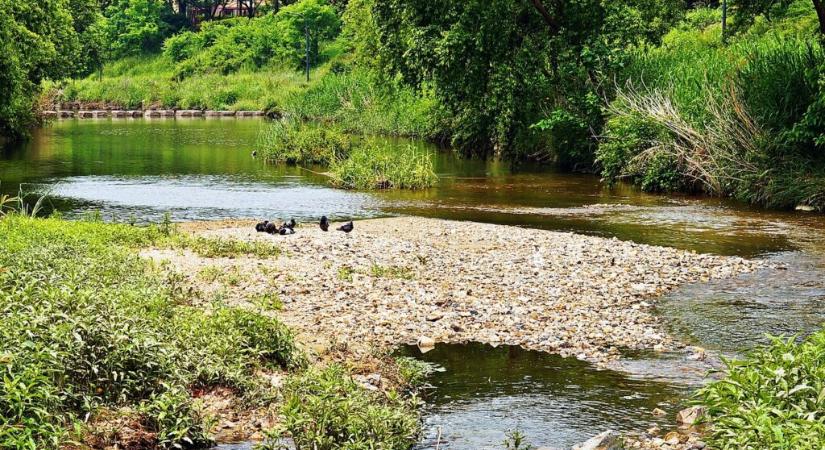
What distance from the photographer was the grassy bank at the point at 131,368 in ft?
24.0

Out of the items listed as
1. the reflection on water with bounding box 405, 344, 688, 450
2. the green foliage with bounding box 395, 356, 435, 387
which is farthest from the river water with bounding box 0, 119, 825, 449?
the green foliage with bounding box 395, 356, 435, 387

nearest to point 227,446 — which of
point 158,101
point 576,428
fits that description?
point 576,428

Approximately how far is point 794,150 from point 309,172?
16.3 meters

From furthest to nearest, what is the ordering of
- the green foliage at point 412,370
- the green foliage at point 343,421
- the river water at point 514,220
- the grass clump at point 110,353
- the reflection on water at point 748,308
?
1. the reflection on water at point 748,308
2. the green foliage at point 412,370
3. the river water at point 514,220
4. the green foliage at point 343,421
5. the grass clump at point 110,353

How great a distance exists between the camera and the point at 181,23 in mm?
99562

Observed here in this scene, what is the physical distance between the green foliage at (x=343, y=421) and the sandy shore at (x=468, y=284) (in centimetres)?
244

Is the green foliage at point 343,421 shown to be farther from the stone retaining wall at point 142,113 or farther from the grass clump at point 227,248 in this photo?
the stone retaining wall at point 142,113

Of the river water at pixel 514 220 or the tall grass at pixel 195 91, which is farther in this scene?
the tall grass at pixel 195 91

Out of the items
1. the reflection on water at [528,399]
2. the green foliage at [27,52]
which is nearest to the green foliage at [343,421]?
the reflection on water at [528,399]

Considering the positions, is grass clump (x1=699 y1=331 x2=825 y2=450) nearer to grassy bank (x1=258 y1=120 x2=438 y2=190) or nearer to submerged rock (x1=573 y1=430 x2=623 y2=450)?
submerged rock (x1=573 y1=430 x2=623 y2=450)

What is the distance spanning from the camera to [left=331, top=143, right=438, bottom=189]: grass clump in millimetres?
28516

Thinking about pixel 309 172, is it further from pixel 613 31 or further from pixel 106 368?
pixel 106 368

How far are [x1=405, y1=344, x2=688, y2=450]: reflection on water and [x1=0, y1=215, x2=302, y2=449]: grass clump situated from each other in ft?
5.72

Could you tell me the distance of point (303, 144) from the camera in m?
35.9
